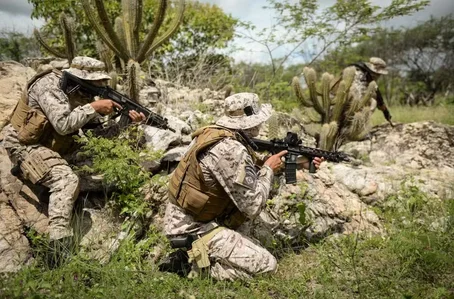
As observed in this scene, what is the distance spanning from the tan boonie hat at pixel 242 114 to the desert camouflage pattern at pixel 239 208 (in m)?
0.21

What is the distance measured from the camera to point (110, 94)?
4.04 meters

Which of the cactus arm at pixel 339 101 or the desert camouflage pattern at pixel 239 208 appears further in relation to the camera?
the cactus arm at pixel 339 101

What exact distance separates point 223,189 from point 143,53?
335 cm

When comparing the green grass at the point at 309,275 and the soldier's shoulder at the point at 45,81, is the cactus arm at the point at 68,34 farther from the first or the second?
the green grass at the point at 309,275

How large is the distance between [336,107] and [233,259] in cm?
418

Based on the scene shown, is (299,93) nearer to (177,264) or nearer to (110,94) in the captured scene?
(110,94)

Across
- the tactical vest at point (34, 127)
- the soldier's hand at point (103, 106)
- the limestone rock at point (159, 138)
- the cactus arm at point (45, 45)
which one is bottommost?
the limestone rock at point (159, 138)

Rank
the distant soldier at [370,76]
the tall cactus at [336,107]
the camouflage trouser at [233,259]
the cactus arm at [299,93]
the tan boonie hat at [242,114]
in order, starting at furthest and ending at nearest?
1. the distant soldier at [370,76]
2. the cactus arm at [299,93]
3. the tall cactus at [336,107]
4. the tan boonie hat at [242,114]
5. the camouflage trouser at [233,259]

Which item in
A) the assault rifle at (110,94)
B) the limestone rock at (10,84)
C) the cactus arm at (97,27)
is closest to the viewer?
the assault rifle at (110,94)

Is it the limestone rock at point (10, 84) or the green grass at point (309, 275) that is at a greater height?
the limestone rock at point (10, 84)

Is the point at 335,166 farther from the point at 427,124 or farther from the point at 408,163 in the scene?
the point at 427,124

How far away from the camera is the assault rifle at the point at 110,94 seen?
12.3 feet

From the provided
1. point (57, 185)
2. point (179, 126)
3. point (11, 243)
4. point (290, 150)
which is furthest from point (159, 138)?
point (11, 243)

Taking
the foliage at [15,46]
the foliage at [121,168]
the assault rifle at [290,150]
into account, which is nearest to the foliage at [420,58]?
the foliage at [15,46]
